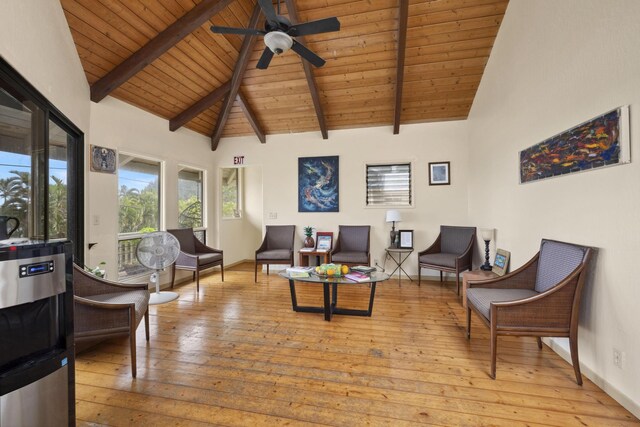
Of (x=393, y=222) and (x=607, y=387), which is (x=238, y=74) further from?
(x=607, y=387)

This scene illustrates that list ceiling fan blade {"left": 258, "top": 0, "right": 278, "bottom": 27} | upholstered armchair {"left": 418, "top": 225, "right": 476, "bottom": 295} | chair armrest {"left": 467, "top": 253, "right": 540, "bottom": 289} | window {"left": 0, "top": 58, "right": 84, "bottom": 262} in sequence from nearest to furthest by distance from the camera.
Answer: window {"left": 0, "top": 58, "right": 84, "bottom": 262}
ceiling fan blade {"left": 258, "top": 0, "right": 278, "bottom": 27}
chair armrest {"left": 467, "top": 253, "right": 540, "bottom": 289}
upholstered armchair {"left": 418, "top": 225, "right": 476, "bottom": 295}

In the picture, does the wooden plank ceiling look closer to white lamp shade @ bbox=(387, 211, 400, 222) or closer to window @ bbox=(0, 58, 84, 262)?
window @ bbox=(0, 58, 84, 262)

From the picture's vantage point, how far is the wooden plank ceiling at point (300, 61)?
3.17 metres

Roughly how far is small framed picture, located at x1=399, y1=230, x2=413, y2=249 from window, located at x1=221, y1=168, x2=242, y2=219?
3.73m

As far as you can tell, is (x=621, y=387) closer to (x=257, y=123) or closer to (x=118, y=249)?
(x=118, y=249)

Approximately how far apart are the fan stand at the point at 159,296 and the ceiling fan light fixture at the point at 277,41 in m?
3.30

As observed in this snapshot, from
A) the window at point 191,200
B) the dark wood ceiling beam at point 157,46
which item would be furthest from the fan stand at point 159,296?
the dark wood ceiling beam at point 157,46

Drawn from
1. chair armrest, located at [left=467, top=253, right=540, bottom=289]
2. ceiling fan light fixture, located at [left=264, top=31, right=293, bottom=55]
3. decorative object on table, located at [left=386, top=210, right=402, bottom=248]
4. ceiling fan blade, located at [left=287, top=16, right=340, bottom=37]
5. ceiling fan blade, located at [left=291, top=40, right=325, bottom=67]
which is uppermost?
ceiling fan blade, located at [left=287, top=16, right=340, bottom=37]

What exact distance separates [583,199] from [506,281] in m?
0.91

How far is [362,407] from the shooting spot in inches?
70.2

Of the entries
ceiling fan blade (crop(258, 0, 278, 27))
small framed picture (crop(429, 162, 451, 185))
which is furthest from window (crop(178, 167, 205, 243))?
small framed picture (crop(429, 162, 451, 185))

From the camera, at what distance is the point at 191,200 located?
5.48 metres

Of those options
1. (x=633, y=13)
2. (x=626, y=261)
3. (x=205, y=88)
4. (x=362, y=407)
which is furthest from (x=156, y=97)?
(x=626, y=261)

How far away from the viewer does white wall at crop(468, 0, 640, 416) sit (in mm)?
1735
